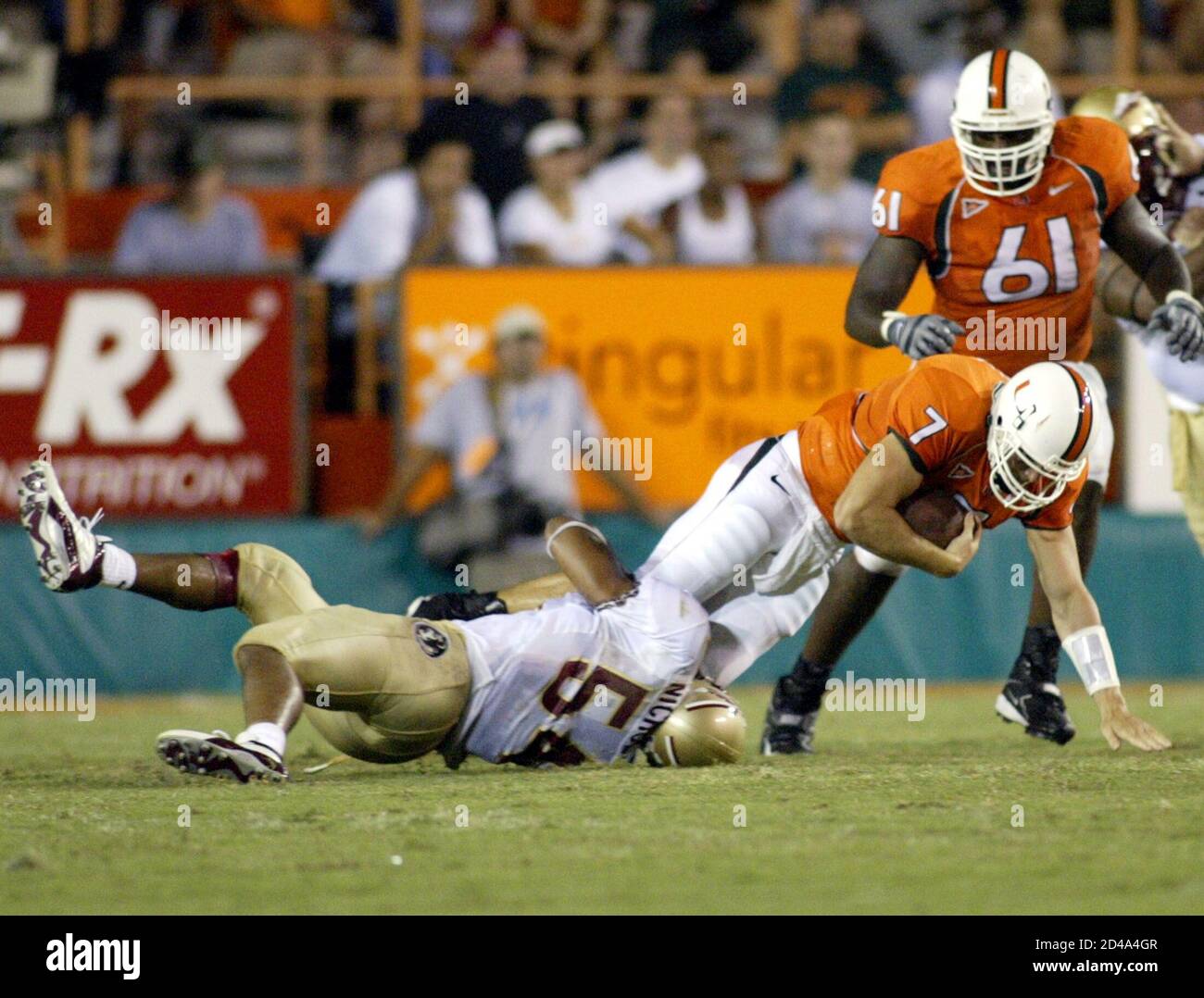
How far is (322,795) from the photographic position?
563cm

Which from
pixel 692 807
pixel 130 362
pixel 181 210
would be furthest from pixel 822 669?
pixel 181 210

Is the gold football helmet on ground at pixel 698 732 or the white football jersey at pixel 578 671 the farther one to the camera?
the gold football helmet on ground at pixel 698 732

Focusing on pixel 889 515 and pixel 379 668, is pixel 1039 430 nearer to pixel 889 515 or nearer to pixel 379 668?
pixel 889 515

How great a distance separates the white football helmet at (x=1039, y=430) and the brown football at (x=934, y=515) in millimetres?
211

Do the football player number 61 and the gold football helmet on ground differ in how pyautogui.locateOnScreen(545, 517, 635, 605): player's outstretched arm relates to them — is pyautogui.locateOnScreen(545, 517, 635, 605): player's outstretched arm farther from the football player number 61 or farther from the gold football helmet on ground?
the football player number 61

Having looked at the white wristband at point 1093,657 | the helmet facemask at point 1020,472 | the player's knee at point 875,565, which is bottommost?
the white wristband at point 1093,657

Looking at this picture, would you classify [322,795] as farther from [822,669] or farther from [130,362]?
[130,362]

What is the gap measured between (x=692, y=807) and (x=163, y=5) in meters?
8.75

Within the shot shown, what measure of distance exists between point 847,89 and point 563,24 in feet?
6.75

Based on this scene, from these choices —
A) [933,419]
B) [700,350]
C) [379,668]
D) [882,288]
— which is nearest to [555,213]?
[700,350]

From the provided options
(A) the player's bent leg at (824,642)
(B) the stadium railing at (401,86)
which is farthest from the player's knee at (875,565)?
(B) the stadium railing at (401,86)

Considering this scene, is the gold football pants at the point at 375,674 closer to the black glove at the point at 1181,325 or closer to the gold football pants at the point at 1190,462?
the black glove at the point at 1181,325

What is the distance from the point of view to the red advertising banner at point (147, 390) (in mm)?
9703

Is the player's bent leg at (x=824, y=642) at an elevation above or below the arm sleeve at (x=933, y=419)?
below
